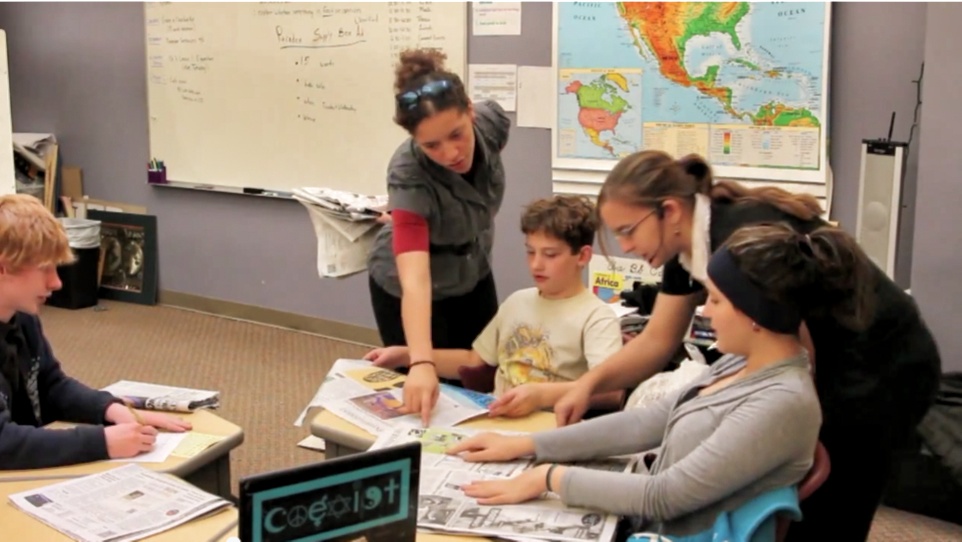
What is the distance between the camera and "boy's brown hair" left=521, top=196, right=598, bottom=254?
222cm

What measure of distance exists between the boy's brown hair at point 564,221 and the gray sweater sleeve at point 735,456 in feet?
2.82

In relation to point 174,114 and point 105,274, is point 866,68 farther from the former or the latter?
point 105,274

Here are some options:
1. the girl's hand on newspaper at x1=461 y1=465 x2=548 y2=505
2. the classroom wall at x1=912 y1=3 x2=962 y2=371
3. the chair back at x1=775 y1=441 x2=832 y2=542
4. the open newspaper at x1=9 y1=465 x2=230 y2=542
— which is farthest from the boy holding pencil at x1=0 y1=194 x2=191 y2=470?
the classroom wall at x1=912 y1=3 x2=962 y2=371

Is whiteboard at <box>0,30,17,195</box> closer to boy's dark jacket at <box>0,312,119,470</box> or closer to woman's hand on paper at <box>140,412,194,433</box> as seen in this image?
boy's dark jacket at <box>0,312,119,470</box>

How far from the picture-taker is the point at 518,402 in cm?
193

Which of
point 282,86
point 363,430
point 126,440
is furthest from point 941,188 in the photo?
point 282,86

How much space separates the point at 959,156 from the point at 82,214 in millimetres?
4845

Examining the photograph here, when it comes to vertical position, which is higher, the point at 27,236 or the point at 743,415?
the point at 27,236

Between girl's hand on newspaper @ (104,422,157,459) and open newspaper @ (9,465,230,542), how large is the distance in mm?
80

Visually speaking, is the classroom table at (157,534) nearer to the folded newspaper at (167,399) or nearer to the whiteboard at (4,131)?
the folded newspaper at (167,399)

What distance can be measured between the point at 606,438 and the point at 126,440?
2.80 ft

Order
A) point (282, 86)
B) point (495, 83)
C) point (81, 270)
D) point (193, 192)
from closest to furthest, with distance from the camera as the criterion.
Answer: point (495, 83)
point (282, 86)
point (193, 192)
point (81, 270)

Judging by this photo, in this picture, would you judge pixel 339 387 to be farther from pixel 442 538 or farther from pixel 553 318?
pixel 442 538

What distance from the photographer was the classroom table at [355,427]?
72.3 inches
